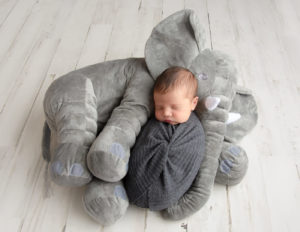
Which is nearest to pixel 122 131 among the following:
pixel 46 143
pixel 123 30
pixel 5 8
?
pixel 46 143

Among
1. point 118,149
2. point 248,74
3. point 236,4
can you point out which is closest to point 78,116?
point 118,149

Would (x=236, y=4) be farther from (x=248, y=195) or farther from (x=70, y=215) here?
(x=70, y=215)

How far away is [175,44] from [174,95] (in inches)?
10.4

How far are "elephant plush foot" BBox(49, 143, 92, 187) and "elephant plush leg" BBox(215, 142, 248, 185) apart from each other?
1.45ft

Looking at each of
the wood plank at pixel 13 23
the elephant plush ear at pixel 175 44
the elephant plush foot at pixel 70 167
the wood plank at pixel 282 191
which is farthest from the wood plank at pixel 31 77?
the wood plank at pixel 282 191

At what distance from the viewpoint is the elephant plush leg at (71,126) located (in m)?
1.00

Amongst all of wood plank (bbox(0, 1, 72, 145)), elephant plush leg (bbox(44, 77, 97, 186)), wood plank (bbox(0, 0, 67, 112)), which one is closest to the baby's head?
elephant plush leg (bbox(44, 77, 97, 186))

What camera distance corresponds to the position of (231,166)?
3.66ft

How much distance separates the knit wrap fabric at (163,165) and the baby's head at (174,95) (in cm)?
4

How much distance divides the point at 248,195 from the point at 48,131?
777 mm

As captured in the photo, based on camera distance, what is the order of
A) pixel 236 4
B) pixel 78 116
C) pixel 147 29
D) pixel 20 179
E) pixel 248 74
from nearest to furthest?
1. pixel 78 116
2. pixel 20 179
3. pixel 248 74
4. pixel 147 29
5. pixel 236 4

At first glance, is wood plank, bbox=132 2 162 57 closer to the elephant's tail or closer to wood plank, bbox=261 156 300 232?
the elephant's tail

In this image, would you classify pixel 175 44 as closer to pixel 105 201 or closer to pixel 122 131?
pixel 122 131

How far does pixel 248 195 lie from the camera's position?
3.80 ft
